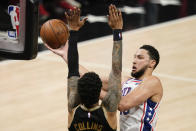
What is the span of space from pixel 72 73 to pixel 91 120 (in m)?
0.44

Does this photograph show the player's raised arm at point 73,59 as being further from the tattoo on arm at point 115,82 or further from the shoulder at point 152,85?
the shoulder at point 152,85

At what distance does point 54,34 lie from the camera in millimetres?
4633

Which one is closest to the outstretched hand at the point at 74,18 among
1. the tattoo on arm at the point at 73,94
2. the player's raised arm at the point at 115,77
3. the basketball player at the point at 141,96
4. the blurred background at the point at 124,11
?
the player's raised arm at the point at 115,77

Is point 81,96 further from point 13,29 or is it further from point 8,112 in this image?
point 8,112

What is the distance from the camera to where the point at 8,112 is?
7984 mm

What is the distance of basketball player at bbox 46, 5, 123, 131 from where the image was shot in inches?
150

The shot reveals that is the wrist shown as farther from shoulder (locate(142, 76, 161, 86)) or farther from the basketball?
shoulder (locate(142, 76, 161, 86))

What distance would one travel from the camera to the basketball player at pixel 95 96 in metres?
3.81

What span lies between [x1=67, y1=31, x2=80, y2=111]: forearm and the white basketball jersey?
87 cm

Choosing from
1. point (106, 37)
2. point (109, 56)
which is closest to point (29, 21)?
point (109, 56)

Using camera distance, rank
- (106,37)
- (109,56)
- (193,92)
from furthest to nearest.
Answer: (106,37)
(109,56)
(193,92)

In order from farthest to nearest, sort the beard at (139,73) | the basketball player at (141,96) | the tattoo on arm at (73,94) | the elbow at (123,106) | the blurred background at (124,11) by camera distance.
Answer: the blurred background at (124,11), the beard at (139,73), the basketball player at (141,96), the elbow at (123,106), the tattoo on arm at (73,94)

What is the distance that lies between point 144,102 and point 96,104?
91 centimetres

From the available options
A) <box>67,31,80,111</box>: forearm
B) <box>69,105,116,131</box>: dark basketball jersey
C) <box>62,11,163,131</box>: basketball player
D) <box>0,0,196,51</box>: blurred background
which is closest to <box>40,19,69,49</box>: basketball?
<box>62,11,163,131</box>: basketball player
